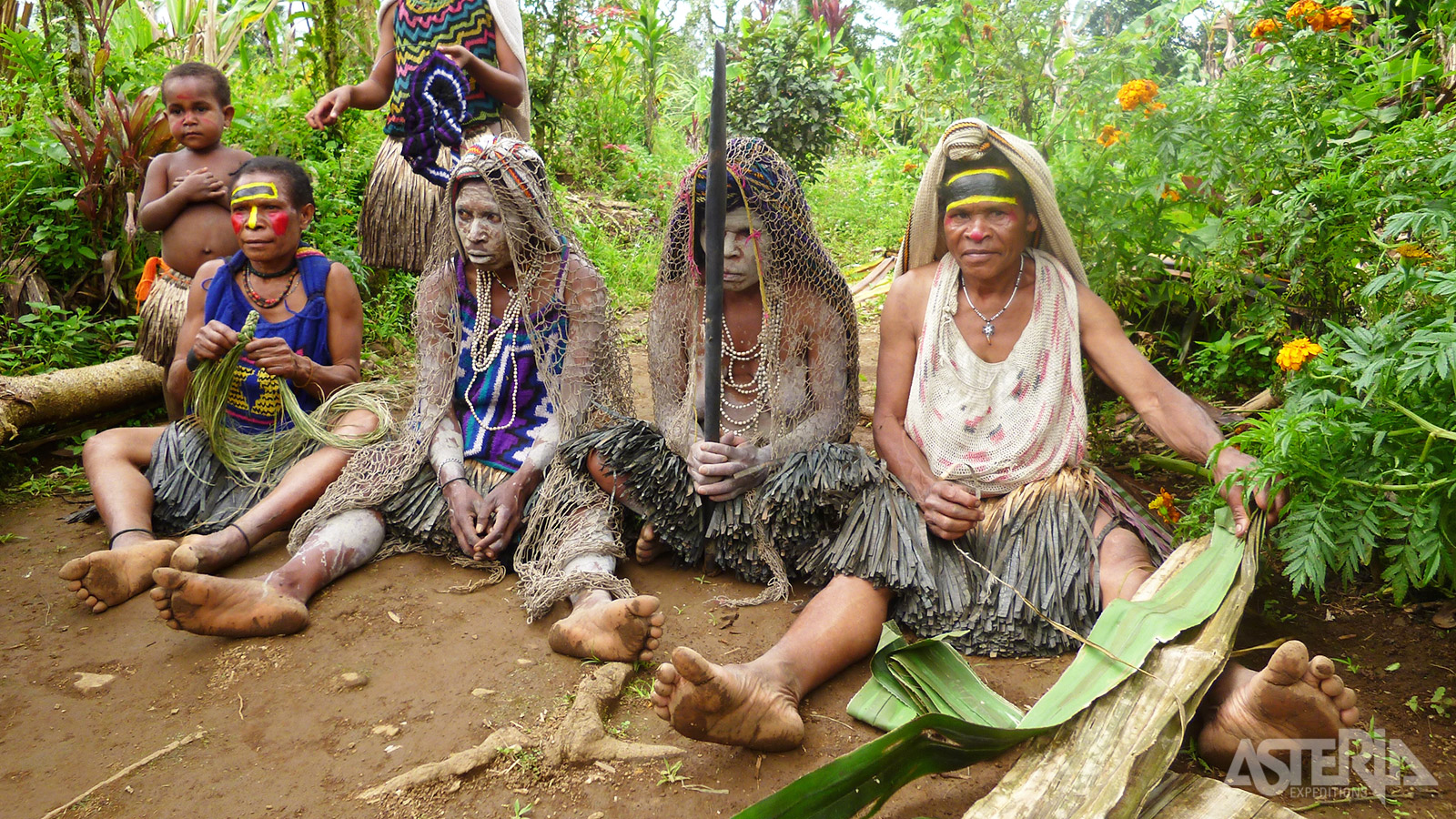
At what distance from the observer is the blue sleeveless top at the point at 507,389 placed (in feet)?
10.4

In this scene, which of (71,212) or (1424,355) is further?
(71,212)

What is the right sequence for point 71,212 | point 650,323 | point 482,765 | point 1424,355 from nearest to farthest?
1. point 1424,355
2. point 482,765
3. point 650,323
4. point 71,212

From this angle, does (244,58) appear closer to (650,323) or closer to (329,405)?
(329,405)

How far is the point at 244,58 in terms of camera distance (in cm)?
741

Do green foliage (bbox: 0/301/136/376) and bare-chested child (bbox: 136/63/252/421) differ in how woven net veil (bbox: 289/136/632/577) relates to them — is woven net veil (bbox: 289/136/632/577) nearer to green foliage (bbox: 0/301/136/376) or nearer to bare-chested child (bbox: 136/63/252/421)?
bare-chested child (bbox: 136/63/252/421)

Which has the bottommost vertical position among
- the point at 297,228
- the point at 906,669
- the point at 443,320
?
the point at 906,669

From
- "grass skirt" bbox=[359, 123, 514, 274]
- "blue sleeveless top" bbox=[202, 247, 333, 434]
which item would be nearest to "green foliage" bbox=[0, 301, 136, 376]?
"grass skirt" bbox=[359, 123, 514, 274]

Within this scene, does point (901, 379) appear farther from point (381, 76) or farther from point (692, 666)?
point (381, 76)

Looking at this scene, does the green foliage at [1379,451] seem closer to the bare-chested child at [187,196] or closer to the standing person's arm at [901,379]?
the standing person's arm at [901,379]

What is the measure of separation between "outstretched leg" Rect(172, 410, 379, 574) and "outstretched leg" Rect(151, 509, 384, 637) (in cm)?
20

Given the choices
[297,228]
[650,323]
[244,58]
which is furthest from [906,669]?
[244,58]

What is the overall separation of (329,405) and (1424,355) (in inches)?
120

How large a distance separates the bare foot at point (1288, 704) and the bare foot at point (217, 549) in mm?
2661

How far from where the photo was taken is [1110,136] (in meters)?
3.06
